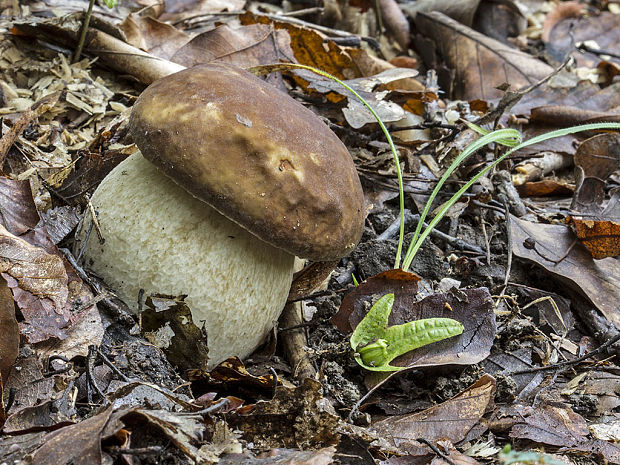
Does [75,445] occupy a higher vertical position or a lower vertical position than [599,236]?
higher

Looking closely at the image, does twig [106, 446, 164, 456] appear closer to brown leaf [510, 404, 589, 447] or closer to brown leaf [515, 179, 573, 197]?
brown leaf [510, 404, 589, 447]

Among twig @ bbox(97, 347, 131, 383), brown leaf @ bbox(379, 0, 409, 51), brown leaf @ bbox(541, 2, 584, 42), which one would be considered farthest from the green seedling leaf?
brown leaf @ bbox(541, 2, 584, 42)

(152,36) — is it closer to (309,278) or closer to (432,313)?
(309,278)

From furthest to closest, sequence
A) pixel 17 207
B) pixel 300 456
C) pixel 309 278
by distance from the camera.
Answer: pixel 309 278 → pixel 17 207 → pixel 300 456

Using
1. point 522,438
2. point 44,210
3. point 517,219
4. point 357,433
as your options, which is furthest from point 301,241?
point 517,219

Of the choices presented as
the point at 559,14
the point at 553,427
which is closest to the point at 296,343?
the point at 553,427

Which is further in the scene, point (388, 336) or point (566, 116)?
point (566, 116)
